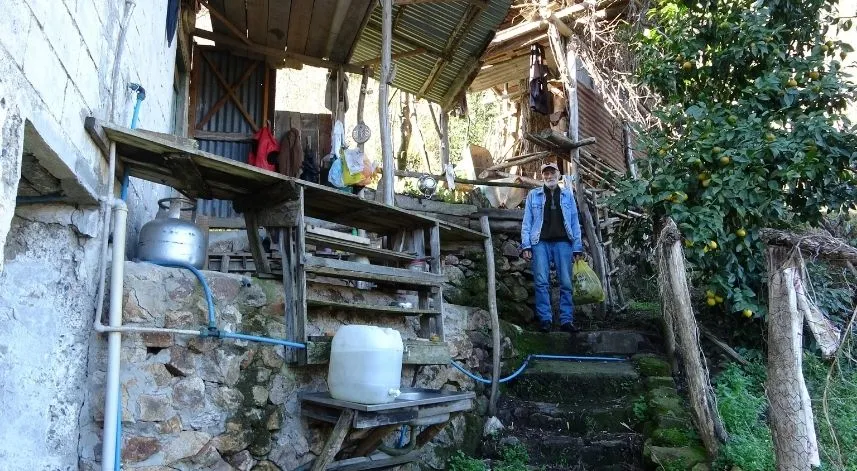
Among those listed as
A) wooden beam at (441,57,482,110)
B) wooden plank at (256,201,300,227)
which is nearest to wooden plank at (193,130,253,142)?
wooden beam at (441,57,482,110)

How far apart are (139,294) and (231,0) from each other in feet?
14.9

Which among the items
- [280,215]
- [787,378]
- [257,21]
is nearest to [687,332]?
[787,378]

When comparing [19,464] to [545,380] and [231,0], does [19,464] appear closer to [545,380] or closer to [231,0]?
[545,380]

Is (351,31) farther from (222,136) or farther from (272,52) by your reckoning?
(222,136)

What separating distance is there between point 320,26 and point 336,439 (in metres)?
5.09

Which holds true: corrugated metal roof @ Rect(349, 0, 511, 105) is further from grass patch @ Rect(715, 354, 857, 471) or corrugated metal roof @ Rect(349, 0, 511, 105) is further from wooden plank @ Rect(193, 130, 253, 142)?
grass patch @ Rect(715, 354, 857, 471)

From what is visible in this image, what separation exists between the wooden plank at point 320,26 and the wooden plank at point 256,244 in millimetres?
3359

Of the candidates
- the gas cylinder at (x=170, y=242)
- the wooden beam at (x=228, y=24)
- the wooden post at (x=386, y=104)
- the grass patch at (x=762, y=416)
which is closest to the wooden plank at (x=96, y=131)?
the gas cylinder at (x=170, y=242)

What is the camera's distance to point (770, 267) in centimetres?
404

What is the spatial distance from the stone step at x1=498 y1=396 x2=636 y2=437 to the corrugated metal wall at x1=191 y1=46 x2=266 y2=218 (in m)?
4.10

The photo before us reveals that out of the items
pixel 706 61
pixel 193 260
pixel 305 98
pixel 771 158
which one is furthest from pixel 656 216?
pixel 305 98

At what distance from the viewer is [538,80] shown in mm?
10070

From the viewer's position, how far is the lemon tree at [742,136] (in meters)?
5.66

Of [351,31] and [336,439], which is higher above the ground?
[351,31]
